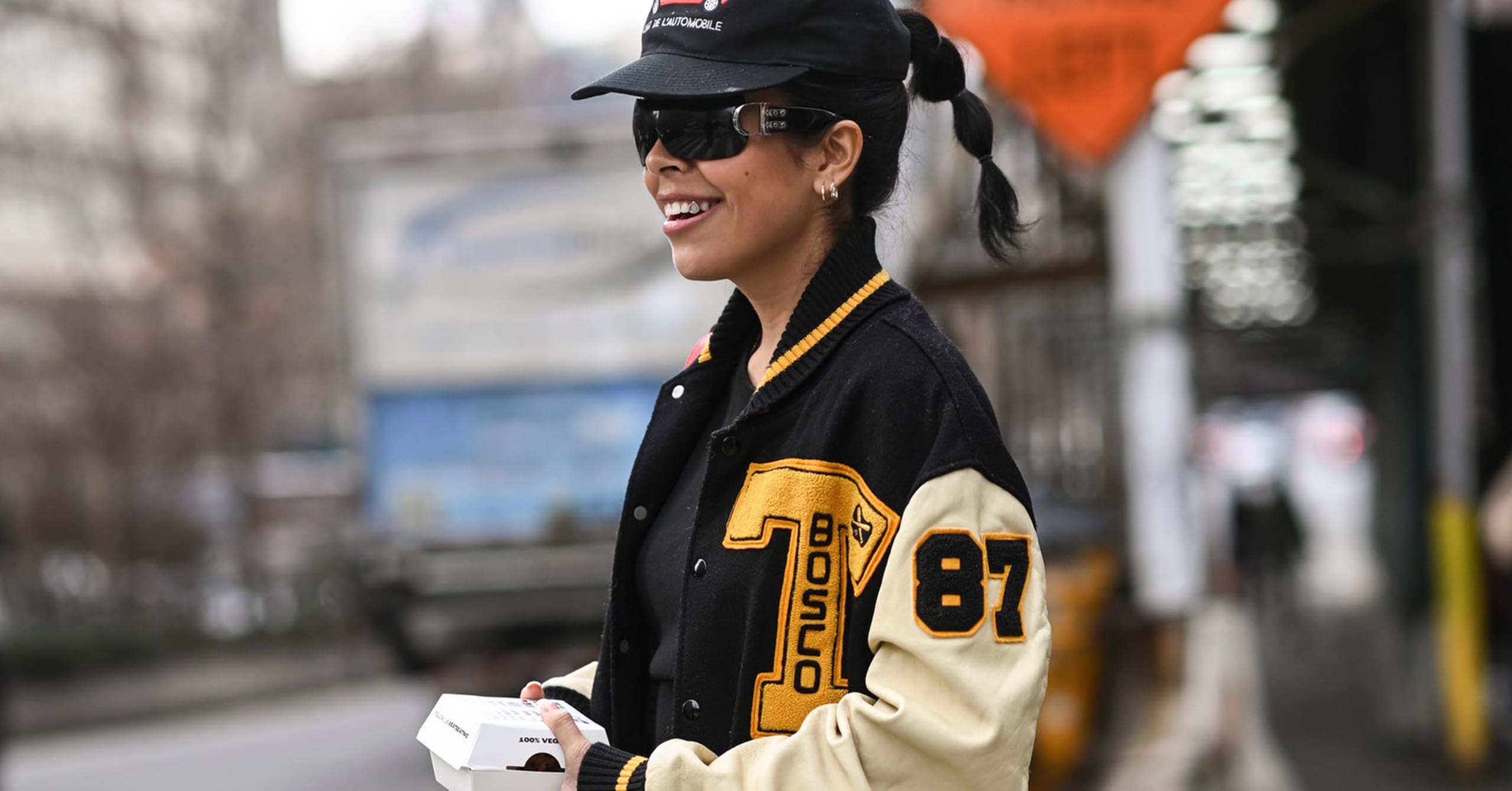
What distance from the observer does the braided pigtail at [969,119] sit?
2.10 m

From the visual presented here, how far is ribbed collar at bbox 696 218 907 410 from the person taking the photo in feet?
6.27

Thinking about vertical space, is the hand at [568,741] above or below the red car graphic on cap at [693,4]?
below

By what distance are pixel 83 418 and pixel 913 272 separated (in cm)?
1389

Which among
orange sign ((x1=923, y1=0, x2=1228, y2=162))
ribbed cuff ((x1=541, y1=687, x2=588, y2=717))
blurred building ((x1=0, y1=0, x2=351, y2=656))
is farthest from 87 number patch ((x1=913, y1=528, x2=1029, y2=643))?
blurred building ((x1=0, y1=0, x2=351, y2=656))

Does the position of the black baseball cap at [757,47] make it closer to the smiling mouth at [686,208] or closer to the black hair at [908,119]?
the black hair at [908,119]

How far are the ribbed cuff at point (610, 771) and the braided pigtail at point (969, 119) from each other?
750 mm

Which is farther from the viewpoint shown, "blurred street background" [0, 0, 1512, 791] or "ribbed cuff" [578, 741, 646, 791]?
"blurred street background" [0, 0, 1512, 791]

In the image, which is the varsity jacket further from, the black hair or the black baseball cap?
the black baseball cap

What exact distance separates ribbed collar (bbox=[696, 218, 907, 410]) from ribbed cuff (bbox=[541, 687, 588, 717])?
1.71 feet

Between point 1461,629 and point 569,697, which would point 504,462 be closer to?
point 1461,629

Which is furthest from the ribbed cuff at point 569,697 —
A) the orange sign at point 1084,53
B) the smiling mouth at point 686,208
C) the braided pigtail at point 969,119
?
the orange sign at point 1084,53

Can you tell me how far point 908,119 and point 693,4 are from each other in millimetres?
288

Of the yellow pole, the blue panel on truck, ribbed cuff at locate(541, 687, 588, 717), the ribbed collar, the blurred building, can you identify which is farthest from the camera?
the blurred building

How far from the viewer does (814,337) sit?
1933 millimetres
